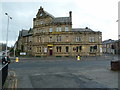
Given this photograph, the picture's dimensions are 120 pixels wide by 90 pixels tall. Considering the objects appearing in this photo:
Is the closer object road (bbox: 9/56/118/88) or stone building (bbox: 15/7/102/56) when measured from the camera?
road (bbox: 9/56/118/88)

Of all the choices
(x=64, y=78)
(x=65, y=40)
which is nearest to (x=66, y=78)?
(x=64, y=78)

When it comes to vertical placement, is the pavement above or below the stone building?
below

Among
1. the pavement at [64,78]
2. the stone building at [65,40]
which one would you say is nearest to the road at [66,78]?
the pavement at [64,78]

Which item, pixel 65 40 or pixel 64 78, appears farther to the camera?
pixel 65 40

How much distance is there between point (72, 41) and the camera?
41.1m

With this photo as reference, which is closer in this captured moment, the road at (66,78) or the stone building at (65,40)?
the road at (66,78)

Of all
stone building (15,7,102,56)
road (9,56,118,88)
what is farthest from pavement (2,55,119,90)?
stone building (15,7,102,56)

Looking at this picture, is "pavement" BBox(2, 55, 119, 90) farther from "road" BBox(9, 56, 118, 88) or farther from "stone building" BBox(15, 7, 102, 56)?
"stone building" BBox(15, 7, 102, 56)

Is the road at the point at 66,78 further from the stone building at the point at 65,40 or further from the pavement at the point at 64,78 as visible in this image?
the stone building at the point at 65,40

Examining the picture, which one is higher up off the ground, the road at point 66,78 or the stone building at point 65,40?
the stone building at point 65,40

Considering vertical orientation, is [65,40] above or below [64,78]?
above

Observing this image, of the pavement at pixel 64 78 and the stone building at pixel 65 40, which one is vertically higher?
the stone building at pixel 65 40

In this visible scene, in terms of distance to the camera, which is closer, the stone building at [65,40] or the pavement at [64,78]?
the pavement at [64,78]

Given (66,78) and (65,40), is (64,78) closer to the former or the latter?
(66,78)
